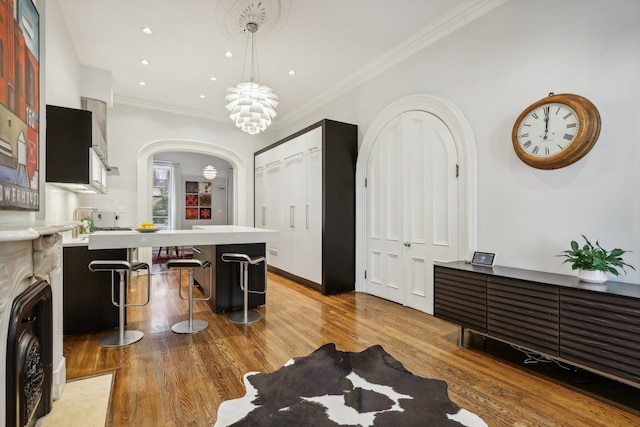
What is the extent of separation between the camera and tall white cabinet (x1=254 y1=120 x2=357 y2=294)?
15.5 feet

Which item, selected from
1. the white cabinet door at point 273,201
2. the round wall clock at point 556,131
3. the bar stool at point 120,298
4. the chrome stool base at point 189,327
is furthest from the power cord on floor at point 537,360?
the white cabinet door at point 273,201

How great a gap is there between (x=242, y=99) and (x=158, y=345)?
2566 millimetres

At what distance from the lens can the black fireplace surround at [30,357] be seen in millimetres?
1315

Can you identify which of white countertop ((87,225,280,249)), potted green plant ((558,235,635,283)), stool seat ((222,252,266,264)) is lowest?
stool seat ((222,252,266,264))

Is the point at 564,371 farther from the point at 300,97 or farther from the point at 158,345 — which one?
the point at 300,97

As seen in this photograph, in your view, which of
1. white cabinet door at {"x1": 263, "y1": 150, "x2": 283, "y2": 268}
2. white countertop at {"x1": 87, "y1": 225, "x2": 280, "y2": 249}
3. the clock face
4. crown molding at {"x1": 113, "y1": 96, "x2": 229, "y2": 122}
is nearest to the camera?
the clock face

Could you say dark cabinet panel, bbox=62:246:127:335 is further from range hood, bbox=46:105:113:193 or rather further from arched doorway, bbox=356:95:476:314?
arched doorway, bbox=356:95:476:314

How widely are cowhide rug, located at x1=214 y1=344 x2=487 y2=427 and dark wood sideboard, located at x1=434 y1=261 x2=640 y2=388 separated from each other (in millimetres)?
780

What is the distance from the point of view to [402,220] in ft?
13.8

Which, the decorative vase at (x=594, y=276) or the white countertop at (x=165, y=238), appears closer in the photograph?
the decorative vase at (x=594, y=276)

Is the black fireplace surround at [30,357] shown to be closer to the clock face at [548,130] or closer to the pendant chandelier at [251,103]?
the pendant chandelier at [251,103]

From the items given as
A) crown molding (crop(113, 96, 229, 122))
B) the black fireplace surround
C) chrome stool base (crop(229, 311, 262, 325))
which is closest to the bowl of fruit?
the black fireplace surround

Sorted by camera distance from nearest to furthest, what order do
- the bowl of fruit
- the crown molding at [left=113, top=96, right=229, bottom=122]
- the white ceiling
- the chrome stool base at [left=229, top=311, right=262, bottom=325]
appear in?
the bowl of fruit < the white ceiling < the chrome stool base at [left=229, top=311, right=262, bottom=325] < the crown molding at [left=113, top=96, right=229, bottom=122]

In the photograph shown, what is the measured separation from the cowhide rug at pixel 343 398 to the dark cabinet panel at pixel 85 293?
1.98m
